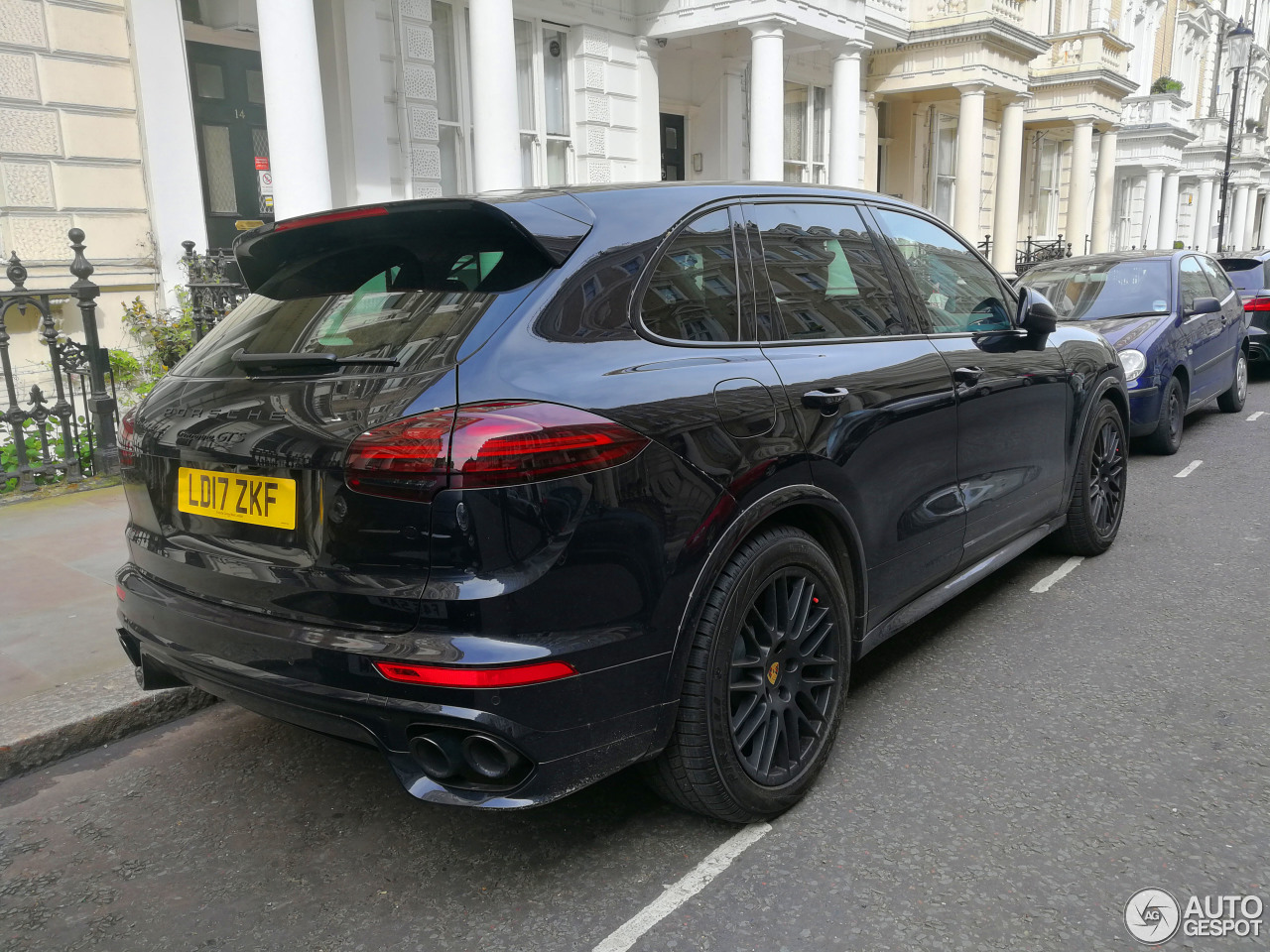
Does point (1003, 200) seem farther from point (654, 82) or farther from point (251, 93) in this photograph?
point (251, 93)

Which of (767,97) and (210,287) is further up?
(767,97)

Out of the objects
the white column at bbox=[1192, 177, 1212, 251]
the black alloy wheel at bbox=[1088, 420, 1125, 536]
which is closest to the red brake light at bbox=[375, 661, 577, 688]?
the black alloy wheel at bbox=[1088, 420, 1125, 536]

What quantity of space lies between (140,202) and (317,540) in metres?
8.20

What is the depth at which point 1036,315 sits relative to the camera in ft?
13.8

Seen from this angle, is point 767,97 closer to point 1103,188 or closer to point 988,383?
point 988,383

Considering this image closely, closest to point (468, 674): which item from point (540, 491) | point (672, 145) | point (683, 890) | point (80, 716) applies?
point (540, 491)

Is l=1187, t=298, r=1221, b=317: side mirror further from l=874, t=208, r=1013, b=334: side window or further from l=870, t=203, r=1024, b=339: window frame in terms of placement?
l=870, t=203, r=1024, b=339: window frame

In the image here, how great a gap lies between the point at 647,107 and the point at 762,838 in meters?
12.6

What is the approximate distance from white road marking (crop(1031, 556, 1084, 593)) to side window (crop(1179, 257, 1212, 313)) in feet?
13.2

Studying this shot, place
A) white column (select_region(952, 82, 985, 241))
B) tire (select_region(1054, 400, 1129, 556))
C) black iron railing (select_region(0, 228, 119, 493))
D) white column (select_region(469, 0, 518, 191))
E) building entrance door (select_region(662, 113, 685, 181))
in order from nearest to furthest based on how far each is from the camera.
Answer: tire (select_region(1054, 400, 1129, 556))
black iron railing (select_region(0, 228, 119, 493))
white column (select_region(469, 0, 518, 191))
building entrance door (select_region(662, 113, 685, 181))
white column (select_region(952, 82, 985, 241))

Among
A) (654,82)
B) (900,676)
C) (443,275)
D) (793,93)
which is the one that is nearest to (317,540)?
(443,275)

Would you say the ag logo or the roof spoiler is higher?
the roof spoiler

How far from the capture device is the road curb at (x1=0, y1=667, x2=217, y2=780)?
3344mm

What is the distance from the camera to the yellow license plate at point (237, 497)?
2.38m
